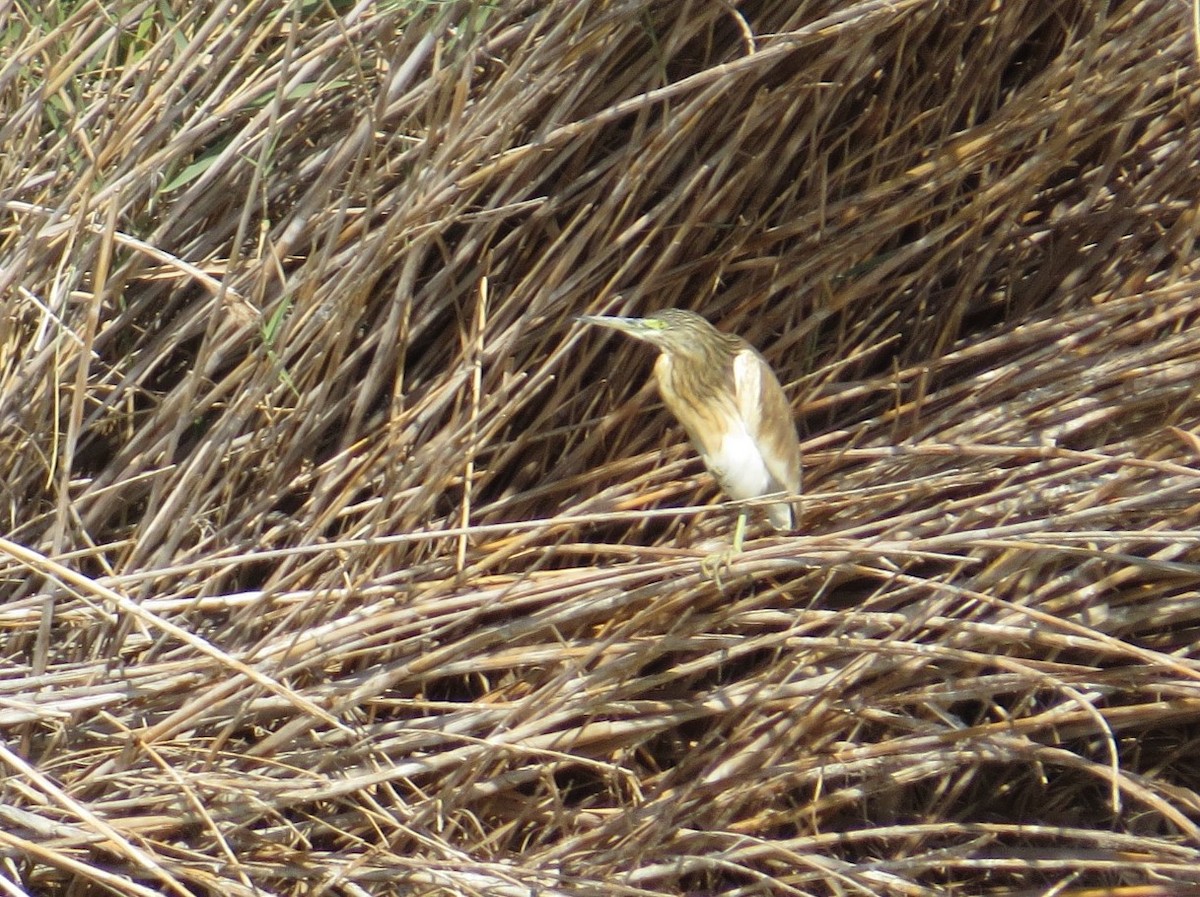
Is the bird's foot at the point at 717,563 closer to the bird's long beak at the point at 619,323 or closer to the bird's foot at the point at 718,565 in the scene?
the bird's foot at the point at 718,565

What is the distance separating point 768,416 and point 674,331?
171 millimetres

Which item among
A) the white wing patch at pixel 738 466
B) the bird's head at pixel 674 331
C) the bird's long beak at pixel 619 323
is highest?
the bird's long beak at pixel 619 323

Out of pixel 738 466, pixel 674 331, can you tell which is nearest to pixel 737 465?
pixel 738 466

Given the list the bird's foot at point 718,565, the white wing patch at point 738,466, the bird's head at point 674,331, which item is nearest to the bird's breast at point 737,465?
the white wing patch at point 738,466

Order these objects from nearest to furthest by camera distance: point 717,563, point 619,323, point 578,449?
point 717,563 → point 619,323 → point 578,449

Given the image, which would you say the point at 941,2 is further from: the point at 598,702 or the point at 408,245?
the point at 598,702

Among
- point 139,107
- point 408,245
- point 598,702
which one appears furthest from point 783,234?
point 139,107

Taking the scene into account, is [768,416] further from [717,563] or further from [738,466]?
[717,563]

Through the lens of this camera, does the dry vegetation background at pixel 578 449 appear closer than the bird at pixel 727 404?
Yes

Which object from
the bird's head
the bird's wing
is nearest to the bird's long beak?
the bird's head

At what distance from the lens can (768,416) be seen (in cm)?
212

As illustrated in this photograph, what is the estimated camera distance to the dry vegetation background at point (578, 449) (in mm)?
1846

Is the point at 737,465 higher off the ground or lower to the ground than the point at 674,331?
lower

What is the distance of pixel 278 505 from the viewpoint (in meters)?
2.13
